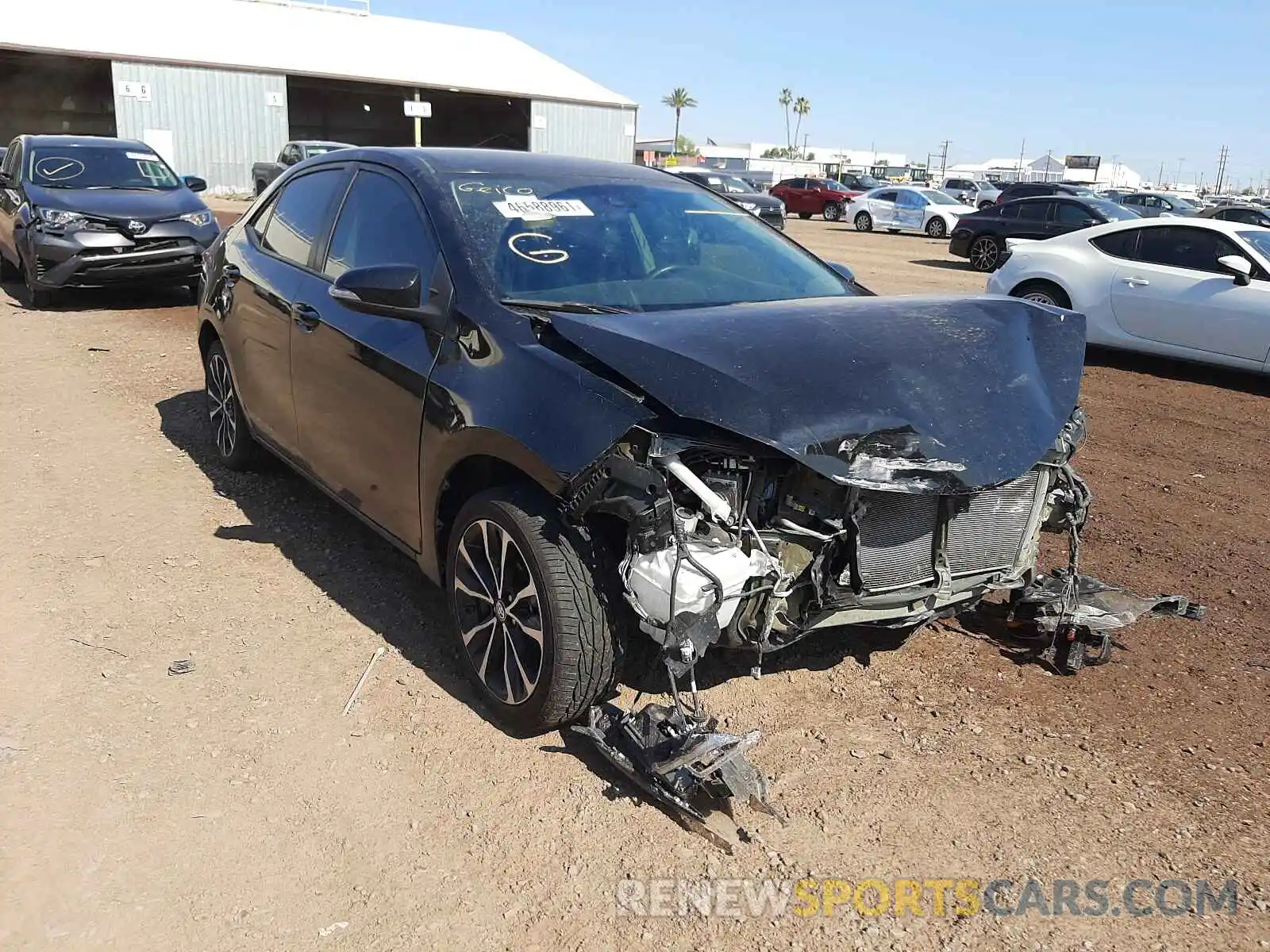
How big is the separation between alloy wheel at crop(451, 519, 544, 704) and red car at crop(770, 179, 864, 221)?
33.4 m

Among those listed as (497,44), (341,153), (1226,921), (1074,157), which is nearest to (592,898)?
(1226,921)

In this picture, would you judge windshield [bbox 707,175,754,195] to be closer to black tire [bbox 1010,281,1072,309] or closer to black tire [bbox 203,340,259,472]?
black tire [bbox 1010,281,1072,309]

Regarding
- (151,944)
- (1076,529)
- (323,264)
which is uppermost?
(323,264)

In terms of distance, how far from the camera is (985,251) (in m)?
19.9

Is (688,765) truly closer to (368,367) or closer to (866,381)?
(866,381)

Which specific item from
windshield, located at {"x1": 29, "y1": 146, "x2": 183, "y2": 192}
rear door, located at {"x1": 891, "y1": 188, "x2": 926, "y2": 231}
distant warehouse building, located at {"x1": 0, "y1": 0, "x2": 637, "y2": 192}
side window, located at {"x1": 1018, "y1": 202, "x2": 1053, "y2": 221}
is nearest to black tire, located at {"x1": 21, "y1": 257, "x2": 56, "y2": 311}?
windshield, located at {"x1": 29, "y1": 146, "x2": 183, "y2": 192}

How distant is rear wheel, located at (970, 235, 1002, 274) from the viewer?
1972 cm

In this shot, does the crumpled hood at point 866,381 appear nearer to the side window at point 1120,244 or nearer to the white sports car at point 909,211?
the side window at point 1120,244

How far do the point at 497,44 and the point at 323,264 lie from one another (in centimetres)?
4639

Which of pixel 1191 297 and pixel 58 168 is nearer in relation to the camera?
pixel 1191 297

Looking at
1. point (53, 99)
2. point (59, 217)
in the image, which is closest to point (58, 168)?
point (59, 217)

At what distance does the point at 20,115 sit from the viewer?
38.6m

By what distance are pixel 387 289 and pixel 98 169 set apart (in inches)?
404

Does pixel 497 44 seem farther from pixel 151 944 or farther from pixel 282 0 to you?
pixel 151 944
